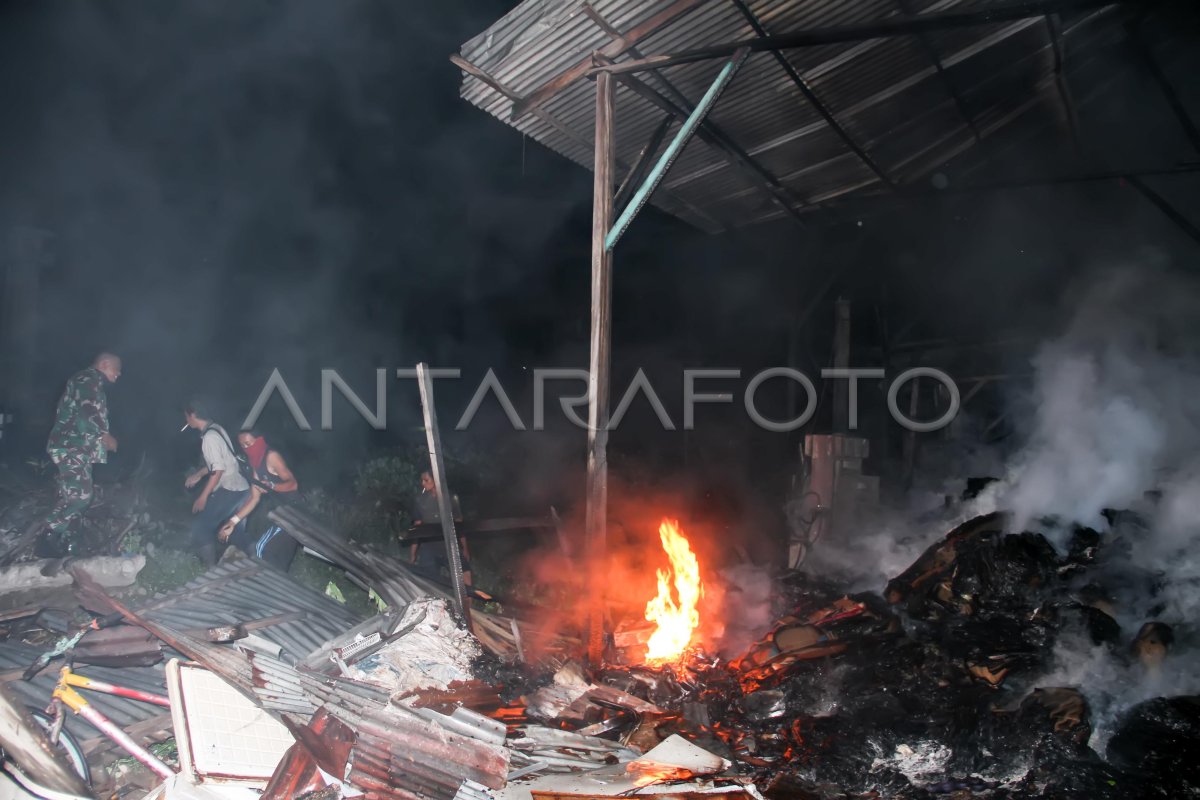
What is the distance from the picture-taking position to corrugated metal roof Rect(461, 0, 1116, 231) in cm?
487

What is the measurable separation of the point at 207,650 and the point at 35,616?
2137 mm

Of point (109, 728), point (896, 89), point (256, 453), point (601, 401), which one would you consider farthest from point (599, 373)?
point (256, 453)

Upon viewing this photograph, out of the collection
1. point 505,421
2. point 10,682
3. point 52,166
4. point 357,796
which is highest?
point 52,166

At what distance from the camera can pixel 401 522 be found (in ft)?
29.5

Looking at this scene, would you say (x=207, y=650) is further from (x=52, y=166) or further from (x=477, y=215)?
(x=477, y=215)

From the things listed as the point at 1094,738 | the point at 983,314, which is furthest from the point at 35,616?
the point at 983,314

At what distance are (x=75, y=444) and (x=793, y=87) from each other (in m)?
8.22

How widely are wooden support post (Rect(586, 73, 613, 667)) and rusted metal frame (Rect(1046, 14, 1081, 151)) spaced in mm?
3496

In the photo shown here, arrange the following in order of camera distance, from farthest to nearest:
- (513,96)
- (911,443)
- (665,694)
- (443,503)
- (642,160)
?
1. (911,443)
2. (443,503)
3. (513,96)
4. (642,160)
5. (665,694)

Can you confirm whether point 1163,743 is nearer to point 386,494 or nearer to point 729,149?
point 729,149

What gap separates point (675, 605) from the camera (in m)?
6.91

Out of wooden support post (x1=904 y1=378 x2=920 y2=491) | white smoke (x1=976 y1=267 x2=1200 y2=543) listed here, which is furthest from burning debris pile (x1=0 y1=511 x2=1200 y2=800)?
wooden support post (x1=904 y1=378 x2=920 y2=491)

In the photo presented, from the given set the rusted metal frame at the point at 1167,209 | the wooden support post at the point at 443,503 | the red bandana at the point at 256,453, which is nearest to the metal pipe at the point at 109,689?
the wooden support post at the point at 443,503

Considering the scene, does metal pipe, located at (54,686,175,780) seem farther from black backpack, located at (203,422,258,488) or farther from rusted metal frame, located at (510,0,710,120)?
rusted metal frame, located at (510,0,710,120)
